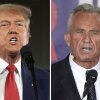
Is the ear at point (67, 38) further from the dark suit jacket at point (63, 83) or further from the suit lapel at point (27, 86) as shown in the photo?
the suit lapel at point (27, 86)

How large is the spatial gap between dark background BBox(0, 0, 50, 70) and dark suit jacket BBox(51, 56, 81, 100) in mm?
77

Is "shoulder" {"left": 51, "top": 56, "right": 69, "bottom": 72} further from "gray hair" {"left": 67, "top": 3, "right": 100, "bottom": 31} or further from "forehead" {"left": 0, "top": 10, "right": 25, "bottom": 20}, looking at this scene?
"forehead" {"left": 0, "top": 10, "right": 25, "bottom": 20}

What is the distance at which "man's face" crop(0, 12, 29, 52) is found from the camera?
198 cm

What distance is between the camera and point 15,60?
2025mm

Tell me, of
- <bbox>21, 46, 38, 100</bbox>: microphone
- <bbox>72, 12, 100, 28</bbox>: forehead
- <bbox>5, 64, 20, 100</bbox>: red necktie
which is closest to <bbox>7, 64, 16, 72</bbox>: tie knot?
<bbox>5, 64, 20, 100</bbox>: red necktie

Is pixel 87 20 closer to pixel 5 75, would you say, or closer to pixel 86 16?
pixel 86 16

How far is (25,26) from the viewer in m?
2.03

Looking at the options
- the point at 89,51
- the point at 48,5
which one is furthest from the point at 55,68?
the point at 48,5

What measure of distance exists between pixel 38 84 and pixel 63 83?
0.56 ft

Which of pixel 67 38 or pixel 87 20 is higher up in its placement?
pixel 87 20

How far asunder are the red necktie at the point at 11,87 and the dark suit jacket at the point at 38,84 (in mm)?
60

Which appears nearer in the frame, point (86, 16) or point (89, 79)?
point (89, 79)

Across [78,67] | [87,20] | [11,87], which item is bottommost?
[11,87]

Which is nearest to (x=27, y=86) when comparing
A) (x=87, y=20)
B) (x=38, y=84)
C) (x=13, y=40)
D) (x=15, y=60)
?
(x=38, y=84)
